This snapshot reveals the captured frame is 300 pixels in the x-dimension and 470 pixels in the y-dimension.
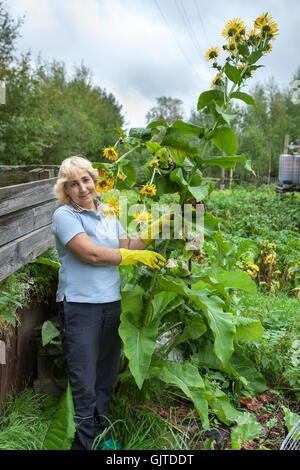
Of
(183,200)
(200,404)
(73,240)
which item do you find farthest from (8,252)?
(200,404)

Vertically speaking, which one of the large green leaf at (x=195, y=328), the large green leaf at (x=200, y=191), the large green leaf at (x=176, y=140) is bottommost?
the large green leaf at (x=195, y=328)

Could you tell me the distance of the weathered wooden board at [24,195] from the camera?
253 cm

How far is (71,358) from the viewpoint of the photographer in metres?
2.16

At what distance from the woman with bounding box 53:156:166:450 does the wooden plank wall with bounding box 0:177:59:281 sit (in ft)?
1.67

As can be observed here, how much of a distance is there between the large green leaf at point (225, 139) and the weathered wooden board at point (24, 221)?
136 centimetres

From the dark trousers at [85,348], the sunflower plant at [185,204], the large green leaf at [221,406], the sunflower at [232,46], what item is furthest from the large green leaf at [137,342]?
the sunflower at [232,46]

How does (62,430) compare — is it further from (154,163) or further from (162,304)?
(154,163)

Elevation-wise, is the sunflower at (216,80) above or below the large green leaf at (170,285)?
above

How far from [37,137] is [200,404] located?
1007 centimetres

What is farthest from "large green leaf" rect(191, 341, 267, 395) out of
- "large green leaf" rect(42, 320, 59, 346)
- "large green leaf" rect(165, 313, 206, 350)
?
"large green leaf" rect(42, 320, 59, 346)

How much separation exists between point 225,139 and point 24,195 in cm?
145

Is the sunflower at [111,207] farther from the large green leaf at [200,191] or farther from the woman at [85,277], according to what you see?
the large green leaf at [200,191]

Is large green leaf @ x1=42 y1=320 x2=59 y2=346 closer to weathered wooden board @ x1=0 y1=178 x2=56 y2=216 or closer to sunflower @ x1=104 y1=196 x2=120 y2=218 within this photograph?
weathered wooden board @ x1=0 y1=178 x2=56 y2=216

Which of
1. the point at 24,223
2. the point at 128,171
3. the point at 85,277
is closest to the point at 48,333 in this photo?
the point at 85,277
